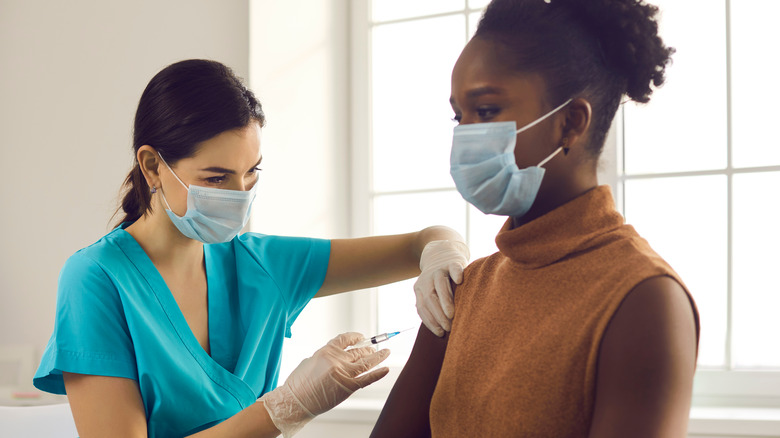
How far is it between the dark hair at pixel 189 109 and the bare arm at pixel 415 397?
25.0 inches

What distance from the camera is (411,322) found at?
238cm

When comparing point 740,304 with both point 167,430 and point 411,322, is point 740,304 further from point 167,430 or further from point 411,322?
point 167,430

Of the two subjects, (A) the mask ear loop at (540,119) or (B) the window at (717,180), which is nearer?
(A) the mask ear loop at (540,119)

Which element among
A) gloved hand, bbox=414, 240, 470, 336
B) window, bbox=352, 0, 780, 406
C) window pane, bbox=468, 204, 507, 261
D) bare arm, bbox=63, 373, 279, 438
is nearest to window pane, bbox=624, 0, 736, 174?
window, bbox=352, 0, 780, 406

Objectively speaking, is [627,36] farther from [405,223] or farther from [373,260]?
[405,223]

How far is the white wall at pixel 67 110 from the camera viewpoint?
7.55ft

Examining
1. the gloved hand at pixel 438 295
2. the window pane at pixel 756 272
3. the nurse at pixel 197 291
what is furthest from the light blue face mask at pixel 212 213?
the window pane at pixel 756 272

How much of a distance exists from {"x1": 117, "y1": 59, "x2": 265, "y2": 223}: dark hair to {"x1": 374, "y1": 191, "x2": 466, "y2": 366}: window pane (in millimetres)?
1018

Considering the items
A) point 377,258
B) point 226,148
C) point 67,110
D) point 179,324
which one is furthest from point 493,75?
point 67,110

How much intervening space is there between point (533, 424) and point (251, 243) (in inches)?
39.3

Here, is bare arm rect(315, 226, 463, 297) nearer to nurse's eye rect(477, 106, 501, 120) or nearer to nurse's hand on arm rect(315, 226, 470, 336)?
nurse's hand on arm rect(315, 226, 470, 336)

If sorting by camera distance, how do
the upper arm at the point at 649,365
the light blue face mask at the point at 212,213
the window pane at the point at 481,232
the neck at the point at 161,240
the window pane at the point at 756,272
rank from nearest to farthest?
1. the upper arm at the point at 649,365
2. the light blue face mask at the point at 212,213
3. the neck at the point at 161,240
4. the window pane at the point at 756,272
5. the window pane at the point at 481,232

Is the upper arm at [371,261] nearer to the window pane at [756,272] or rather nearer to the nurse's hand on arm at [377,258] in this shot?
the nurse's hand on arm at [377,258]

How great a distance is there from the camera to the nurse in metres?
1.31
